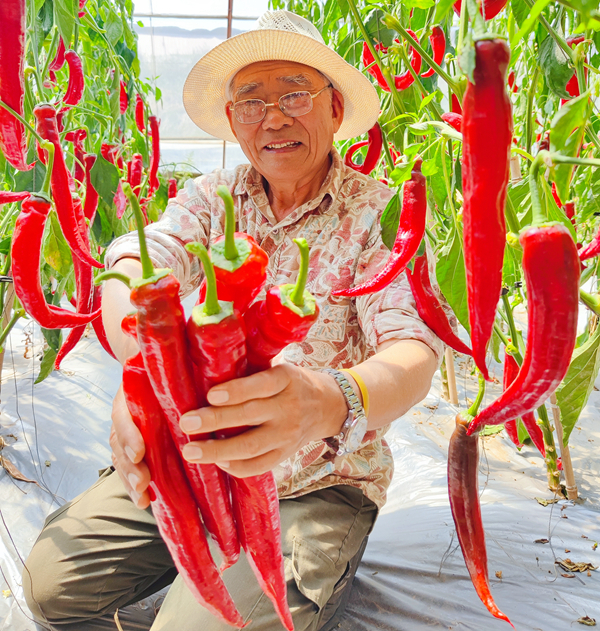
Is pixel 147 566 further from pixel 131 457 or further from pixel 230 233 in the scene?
pixel 230 233

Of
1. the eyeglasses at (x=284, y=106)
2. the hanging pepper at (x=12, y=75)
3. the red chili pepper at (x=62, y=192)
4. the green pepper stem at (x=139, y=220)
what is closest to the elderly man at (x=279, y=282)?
the eyeglasses at (x=284, y=106)

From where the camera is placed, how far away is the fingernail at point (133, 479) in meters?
0.63

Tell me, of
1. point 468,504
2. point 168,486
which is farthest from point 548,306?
point 468,504

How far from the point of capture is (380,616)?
1510 millimetres

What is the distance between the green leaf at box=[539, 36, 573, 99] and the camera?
0.73 meters

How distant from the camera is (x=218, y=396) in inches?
21.2

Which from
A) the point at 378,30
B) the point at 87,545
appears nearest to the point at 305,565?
the point at 87,545

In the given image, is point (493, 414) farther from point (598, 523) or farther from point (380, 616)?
point (598, 523)

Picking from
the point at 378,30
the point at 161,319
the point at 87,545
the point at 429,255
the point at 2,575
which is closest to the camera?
the point at 161,319

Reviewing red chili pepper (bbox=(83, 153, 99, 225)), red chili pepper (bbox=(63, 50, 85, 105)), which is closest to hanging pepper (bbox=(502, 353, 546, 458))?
red chili pepper (bbox=(83, 153, 99, 225))

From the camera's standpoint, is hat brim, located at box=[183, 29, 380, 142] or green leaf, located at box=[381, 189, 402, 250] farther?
hat brim, located at box=[183, 29, 380, 142]

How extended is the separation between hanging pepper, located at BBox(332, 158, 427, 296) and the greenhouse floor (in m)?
1.12

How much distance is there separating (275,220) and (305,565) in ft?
2.81

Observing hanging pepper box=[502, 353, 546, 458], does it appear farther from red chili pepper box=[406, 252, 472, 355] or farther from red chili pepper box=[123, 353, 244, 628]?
red chili pepper box=[123, 353, 244, 628]
